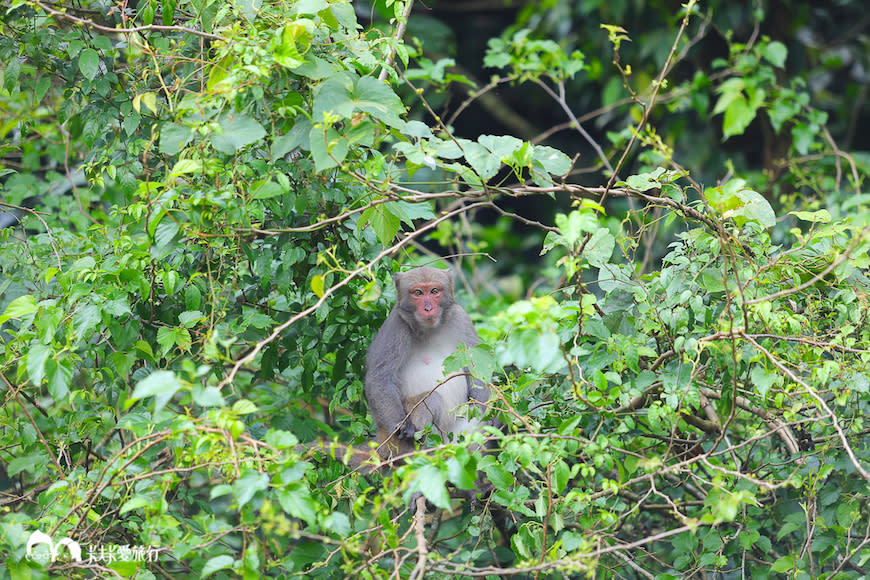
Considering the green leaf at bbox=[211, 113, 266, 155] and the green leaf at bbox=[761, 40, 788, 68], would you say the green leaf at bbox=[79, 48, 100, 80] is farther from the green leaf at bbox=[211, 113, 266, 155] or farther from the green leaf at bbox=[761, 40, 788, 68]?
the green leaf at bbox=[761, 40, 788, 68]

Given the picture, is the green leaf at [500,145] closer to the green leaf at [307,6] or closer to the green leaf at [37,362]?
the green leaf at [307,6]

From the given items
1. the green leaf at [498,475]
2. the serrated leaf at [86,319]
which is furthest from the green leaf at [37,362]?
the green leaf at [498,475]

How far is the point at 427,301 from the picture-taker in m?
4.77

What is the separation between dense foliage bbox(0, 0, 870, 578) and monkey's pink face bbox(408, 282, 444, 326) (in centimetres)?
45

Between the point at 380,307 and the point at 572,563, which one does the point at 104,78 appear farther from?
the point at 572,563

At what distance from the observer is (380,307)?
4379 millimetres

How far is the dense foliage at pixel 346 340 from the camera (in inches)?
111

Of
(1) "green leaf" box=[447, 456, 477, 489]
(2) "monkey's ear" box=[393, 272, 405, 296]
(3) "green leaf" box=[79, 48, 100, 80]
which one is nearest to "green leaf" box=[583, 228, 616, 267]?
(1) "green leaf" box=[447, 456, 477, 489]

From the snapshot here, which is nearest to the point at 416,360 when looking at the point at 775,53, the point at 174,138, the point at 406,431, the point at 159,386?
the point at 406,431

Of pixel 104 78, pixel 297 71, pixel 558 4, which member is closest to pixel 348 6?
pixel 297 71

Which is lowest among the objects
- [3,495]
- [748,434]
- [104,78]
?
[3,495]

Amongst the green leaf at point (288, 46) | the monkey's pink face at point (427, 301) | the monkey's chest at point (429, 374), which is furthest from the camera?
the monkey's chest at point (429, 374)

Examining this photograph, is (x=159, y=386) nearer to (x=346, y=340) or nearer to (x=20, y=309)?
(x=20, y=309)

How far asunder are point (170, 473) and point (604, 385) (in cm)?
157
